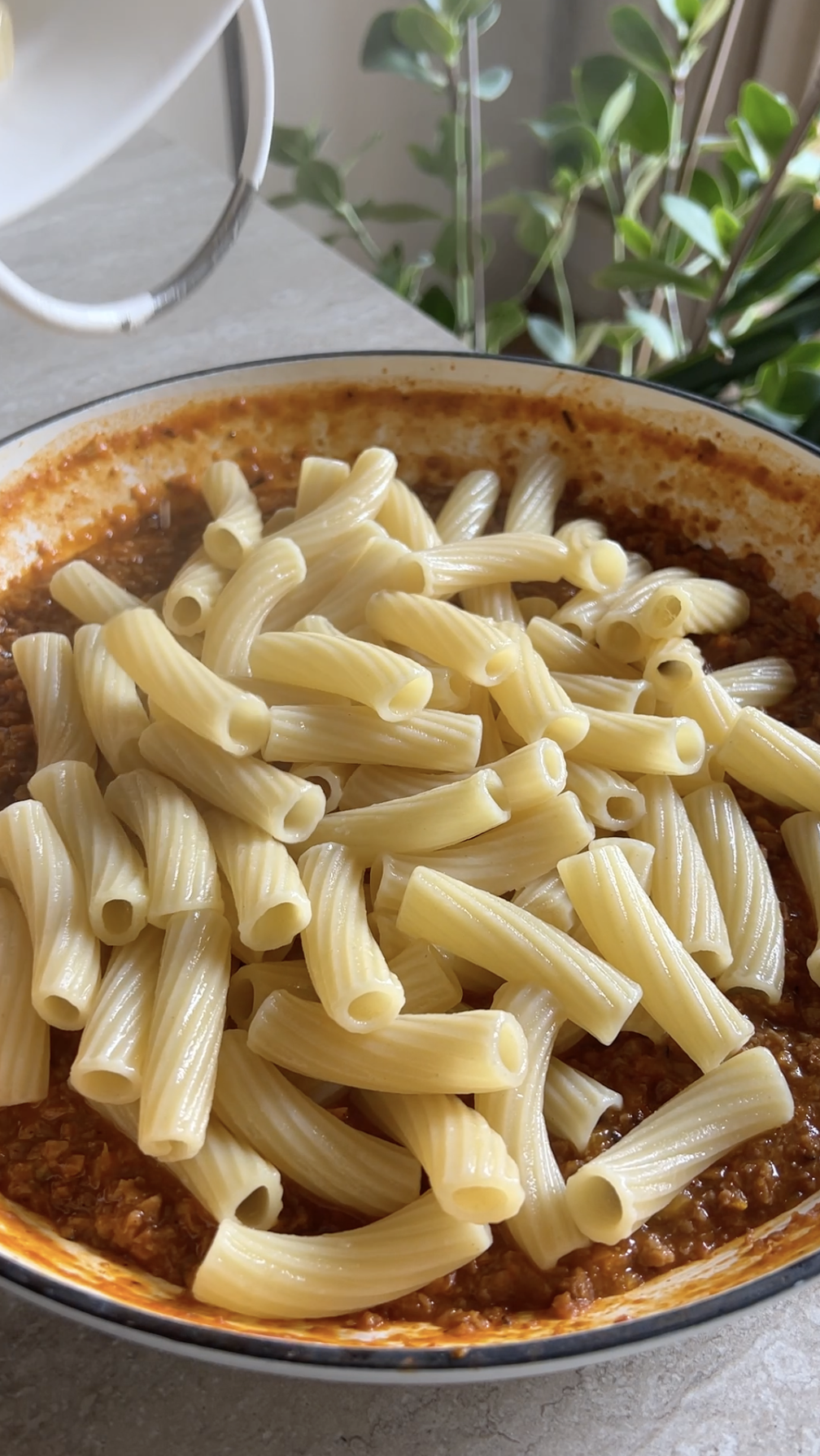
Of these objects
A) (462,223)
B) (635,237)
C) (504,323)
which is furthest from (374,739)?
(462,223)

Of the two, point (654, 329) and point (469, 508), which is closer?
point (469, 508)

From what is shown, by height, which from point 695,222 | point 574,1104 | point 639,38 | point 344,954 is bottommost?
point 574,1104

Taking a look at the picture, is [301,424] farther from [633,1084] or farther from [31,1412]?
[31,1412]

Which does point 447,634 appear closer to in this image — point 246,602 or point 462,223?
point 246,602

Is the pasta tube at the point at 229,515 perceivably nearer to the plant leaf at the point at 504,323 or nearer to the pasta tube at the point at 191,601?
the pasta tube at the point at 191,601

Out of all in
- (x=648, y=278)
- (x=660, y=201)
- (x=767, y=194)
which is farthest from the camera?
(x=660, y=201)

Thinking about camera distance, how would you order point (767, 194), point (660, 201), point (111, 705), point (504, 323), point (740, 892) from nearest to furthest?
point (740, 892)
point (111, 705)
point (767, 194)
point (660, 201)
point (504, 323)
